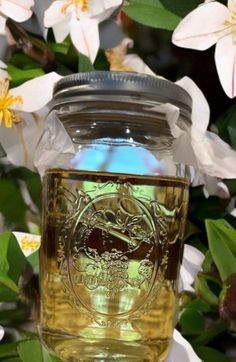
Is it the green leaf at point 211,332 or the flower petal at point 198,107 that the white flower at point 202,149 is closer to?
the flower petal at point 198,107

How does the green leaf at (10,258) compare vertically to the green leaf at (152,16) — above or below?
below

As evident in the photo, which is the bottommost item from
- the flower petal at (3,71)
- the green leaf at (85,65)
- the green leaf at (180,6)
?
A: the flower petal at (3,71)

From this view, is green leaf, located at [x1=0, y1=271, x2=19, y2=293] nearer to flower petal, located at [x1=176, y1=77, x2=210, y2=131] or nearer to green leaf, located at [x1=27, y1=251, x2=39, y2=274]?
green leaf, located at [x1=27, y1=251, x2=39, y2=274]

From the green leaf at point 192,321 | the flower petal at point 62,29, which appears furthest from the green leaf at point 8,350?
the flower petal at point 62,29

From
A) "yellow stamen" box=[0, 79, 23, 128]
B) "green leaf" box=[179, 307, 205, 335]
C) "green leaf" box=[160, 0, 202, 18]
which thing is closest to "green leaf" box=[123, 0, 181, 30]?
"green leaf" box=[160, 0, 202, 18]

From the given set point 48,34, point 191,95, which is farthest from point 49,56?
point 191,95

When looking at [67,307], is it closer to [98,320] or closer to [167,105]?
[98,320]
